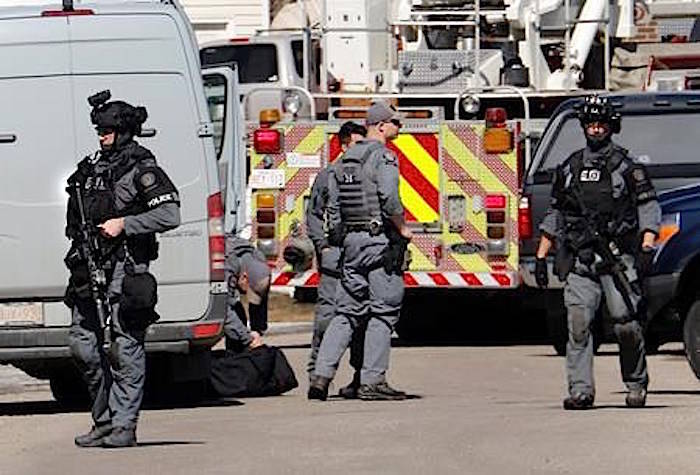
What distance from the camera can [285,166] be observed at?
18766mm

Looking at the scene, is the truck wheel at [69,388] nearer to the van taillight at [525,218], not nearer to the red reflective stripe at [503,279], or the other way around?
the van taillight at [525,218]

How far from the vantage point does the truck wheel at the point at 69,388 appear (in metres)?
15.1

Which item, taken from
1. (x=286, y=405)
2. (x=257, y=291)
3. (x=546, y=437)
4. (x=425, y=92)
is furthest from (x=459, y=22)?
(x=546, y=437)

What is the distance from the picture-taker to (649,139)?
17.6 metres

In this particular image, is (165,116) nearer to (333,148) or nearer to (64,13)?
(64,13)

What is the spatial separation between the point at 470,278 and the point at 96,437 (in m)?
6.83

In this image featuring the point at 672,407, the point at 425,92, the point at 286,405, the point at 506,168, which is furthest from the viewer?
the point at 425,92

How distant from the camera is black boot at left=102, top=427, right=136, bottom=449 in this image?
1158cm

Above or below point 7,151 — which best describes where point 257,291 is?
below

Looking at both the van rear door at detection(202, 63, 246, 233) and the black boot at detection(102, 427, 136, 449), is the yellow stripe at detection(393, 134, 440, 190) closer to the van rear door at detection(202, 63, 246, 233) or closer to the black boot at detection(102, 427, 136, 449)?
the van rear door at detection(202, 63, 246, 233)

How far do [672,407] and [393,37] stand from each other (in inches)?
347

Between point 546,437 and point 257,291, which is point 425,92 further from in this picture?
point 546,437

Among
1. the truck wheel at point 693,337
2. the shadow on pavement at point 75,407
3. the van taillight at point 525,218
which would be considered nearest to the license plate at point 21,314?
the shadow on pavement at point 75,407

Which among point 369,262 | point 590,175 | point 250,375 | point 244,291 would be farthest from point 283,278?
point 590,175
